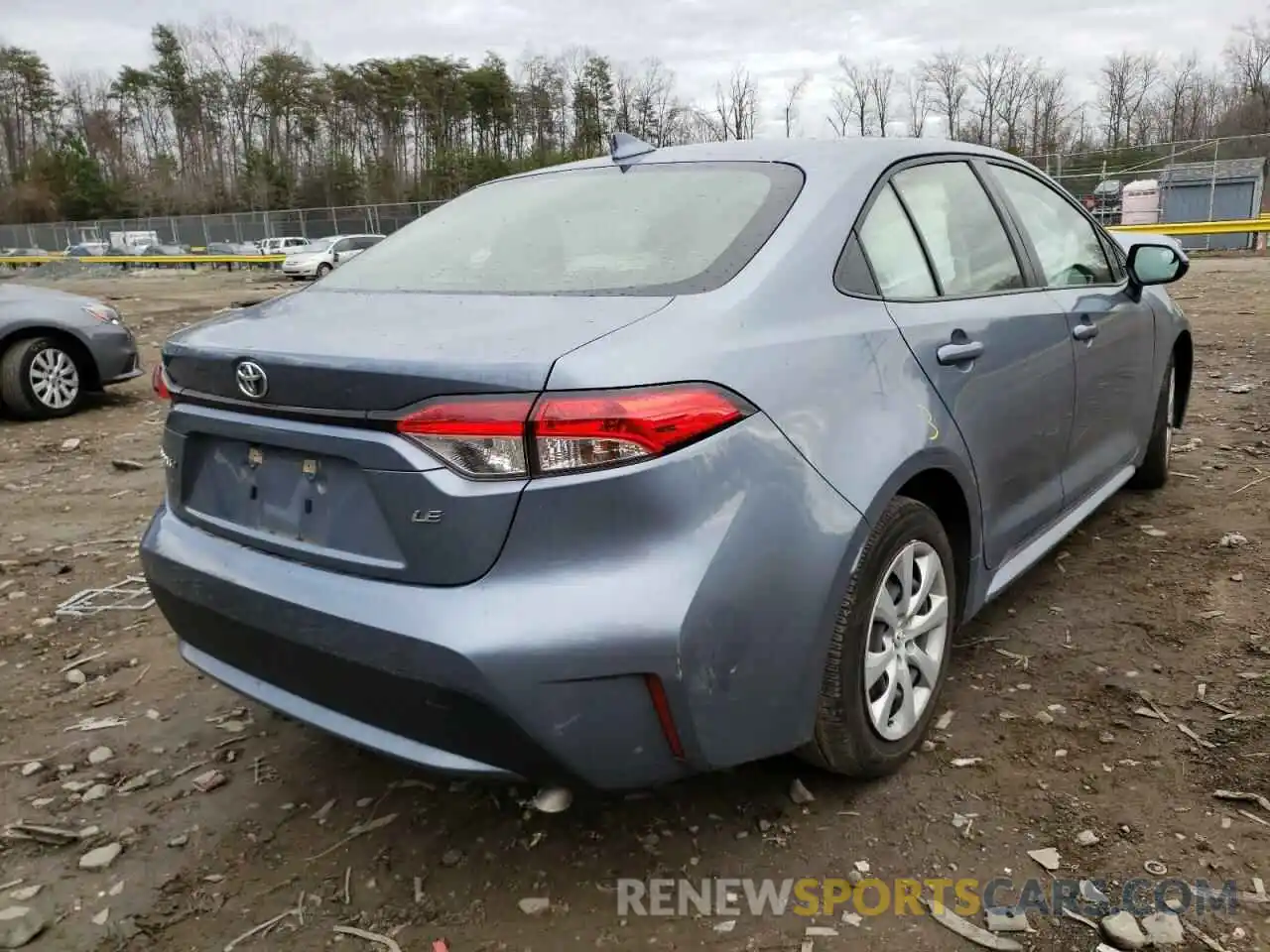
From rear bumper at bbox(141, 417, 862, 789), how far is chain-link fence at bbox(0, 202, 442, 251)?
3739 centimetres

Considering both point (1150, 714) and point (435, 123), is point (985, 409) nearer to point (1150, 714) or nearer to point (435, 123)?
point (1150, 714)

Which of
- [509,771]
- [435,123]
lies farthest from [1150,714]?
[435,123]

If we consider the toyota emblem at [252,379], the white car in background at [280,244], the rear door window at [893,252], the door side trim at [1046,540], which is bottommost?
the door side trim at [1046,540]

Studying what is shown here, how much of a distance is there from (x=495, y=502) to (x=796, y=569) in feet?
2.05

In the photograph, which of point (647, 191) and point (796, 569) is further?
point (647, 191)

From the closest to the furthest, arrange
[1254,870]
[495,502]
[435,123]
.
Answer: [495,502], [1254,870], [435,123]

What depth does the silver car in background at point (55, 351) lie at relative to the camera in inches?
302

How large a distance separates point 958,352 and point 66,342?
764 centimetres

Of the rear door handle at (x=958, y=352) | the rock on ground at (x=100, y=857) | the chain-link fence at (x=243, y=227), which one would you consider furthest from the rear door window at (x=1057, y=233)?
the chain-link fence at (x=243, y=227)

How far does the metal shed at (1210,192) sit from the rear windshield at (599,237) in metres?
25.1

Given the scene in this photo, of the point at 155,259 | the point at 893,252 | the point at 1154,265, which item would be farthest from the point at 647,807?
the point at 155,259

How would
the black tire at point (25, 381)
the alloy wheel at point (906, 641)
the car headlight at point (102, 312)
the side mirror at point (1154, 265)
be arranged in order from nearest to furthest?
1. the alloy wheel at point (906, 641)
2. the side mirror at point (1154, 265)
3. the black tire at point (25, 381)
4. the car headlight at point (102, 312)

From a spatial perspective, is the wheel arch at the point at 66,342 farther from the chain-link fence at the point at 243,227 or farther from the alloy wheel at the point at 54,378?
the chain-link fence at the point at 243,227

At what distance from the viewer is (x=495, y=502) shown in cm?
182
